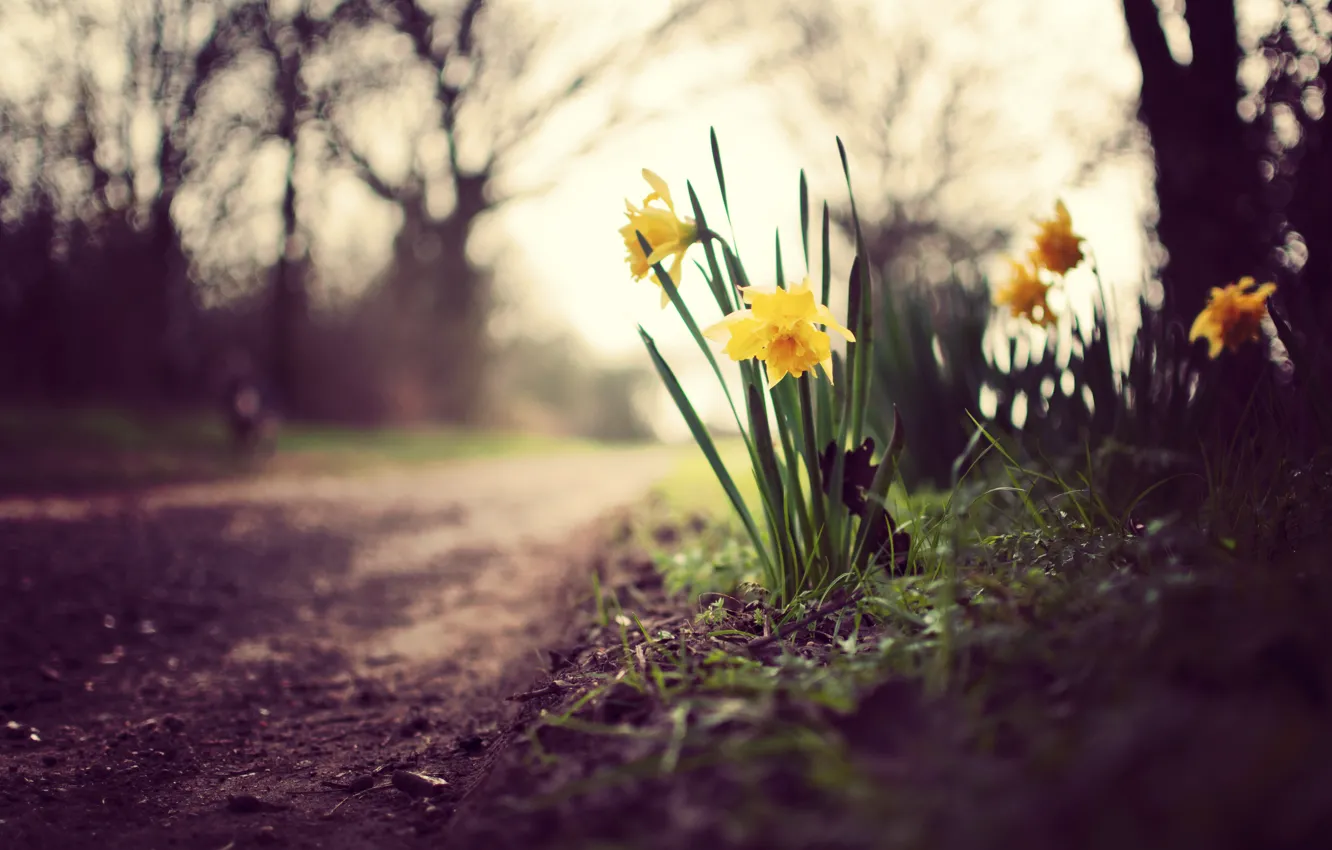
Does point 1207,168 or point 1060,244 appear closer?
point 1060,244

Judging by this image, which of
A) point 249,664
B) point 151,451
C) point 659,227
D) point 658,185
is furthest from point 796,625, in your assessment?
point 151,451

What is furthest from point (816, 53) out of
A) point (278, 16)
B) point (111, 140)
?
point (111, 140)

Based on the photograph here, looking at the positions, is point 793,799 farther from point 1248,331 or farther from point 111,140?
point 111,140

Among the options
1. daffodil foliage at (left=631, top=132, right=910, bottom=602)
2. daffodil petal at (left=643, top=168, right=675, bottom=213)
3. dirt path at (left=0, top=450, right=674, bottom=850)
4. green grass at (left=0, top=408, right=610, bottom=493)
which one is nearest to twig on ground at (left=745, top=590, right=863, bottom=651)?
daffodil foliage at (left=631, top=132, right=910, bottom=602)

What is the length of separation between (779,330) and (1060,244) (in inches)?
57.2

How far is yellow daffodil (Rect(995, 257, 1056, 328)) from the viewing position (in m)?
2.66

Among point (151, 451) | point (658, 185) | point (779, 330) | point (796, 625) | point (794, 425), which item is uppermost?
point (658, 185)

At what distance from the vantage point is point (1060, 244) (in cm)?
256

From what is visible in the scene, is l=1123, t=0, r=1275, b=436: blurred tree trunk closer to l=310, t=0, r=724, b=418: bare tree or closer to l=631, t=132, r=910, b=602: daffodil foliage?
l=631, t=132, r=910, b=602: daffodil foliage

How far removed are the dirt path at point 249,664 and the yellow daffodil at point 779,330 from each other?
108cm

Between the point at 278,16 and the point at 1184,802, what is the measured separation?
1455 cm

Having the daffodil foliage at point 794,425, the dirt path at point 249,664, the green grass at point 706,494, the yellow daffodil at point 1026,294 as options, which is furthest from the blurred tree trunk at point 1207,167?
the dirt path at point 249,664

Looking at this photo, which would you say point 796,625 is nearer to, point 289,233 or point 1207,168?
point 1207,168

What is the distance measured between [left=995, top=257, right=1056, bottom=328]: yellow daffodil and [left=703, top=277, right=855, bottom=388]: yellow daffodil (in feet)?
4.37
